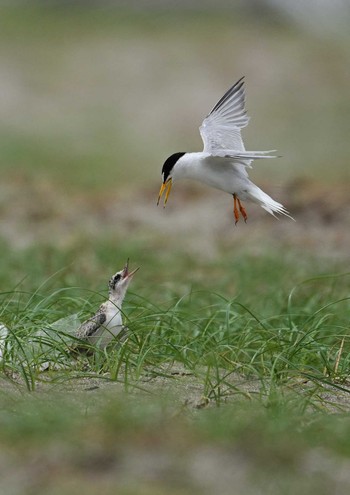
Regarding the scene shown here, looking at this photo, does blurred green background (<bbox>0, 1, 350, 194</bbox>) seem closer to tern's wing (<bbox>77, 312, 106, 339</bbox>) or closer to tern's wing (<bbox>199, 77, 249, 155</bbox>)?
tern's wing (<bbox>199, 77, 249, 155</bbox>)

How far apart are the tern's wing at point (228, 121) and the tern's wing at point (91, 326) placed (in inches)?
39.2

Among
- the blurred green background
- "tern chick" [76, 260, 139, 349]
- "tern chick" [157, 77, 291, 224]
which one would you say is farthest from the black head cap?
the blurred green background

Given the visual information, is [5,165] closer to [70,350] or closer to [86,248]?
[86,248]

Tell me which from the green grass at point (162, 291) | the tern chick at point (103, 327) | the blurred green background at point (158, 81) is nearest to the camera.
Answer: the green grass at point (162, 291)

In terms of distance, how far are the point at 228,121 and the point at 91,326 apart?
3.97 feet

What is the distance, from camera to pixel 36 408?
13.4 feet

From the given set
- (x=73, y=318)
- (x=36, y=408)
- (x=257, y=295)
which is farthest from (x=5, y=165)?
(x=36, y=408)

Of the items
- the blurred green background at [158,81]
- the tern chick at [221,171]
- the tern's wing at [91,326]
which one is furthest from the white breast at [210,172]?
the blurred green background at [158,81]

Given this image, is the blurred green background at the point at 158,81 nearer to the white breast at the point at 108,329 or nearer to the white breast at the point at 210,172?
the white breast at the point at 108,329

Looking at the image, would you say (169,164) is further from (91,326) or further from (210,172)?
(91,326)

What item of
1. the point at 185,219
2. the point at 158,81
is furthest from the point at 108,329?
the point at 158,81

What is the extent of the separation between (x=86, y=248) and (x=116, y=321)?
17.9 feet

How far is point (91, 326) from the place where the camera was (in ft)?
16.4

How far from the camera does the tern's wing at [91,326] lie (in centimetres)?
498
